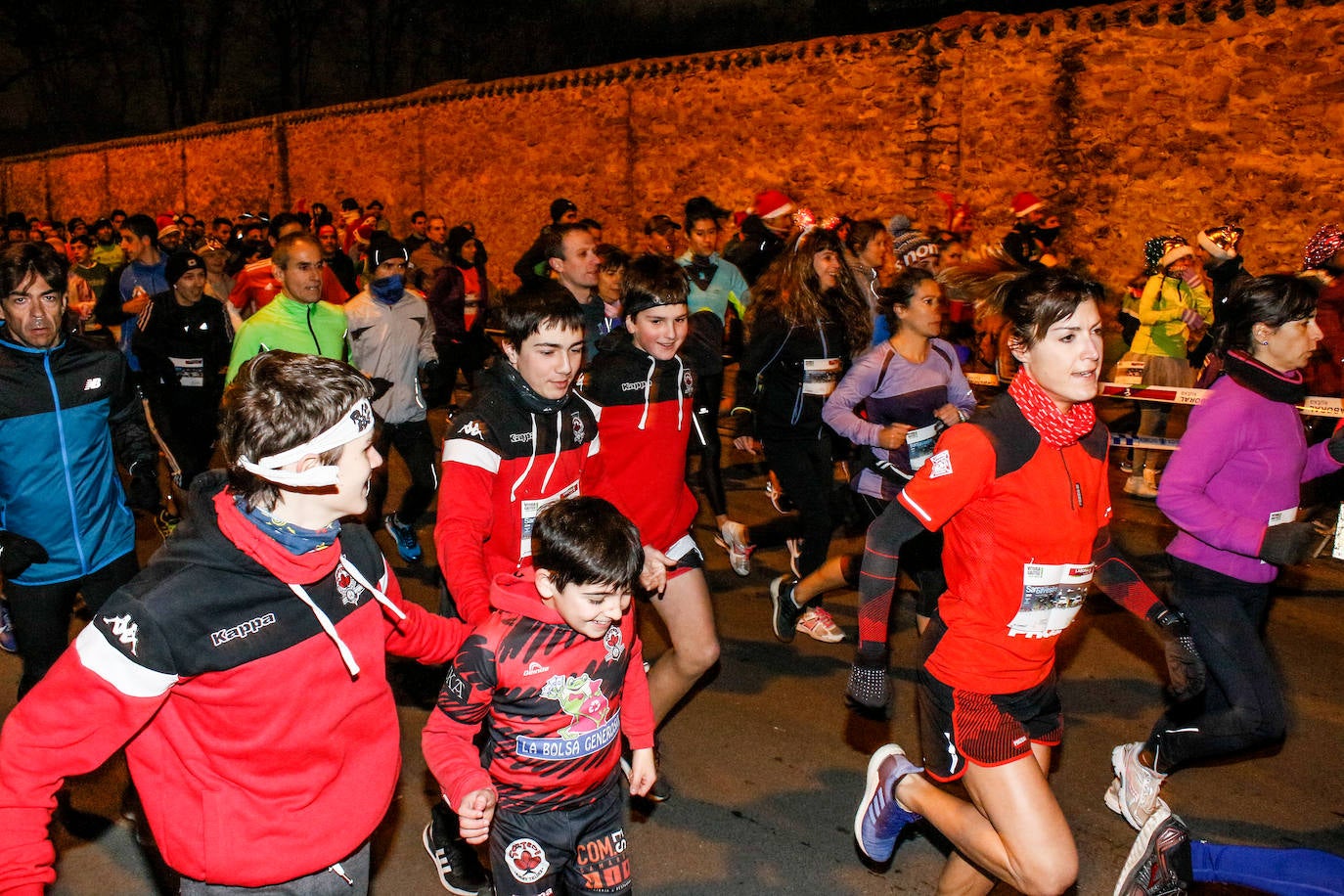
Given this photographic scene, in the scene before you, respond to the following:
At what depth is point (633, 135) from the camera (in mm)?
20375

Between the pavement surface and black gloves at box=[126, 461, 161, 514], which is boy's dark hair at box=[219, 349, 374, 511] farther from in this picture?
black gloves at box=[126, 461, 161, 514]

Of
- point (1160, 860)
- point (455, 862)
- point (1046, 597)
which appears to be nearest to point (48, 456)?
point (455, 862)

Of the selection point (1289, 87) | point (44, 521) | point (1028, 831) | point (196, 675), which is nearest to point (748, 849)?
point (1028, 831)

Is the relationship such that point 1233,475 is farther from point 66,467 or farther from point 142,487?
point 66,467

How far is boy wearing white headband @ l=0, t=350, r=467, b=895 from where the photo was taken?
6.75 ft

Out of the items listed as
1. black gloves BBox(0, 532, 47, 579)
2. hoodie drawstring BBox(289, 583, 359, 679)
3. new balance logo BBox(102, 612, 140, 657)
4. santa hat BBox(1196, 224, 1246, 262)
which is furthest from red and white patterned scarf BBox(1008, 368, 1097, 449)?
santa hat BBox(1196, 224, 1246, 262)

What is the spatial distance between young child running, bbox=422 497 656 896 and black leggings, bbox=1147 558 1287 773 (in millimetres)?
2190

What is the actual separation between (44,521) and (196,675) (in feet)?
7.64

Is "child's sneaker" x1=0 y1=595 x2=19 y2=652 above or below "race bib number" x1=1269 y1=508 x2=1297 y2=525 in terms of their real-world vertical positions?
below

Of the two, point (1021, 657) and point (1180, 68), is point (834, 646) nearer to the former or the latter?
point (1021, 657)

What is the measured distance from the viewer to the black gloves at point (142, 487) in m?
4.24

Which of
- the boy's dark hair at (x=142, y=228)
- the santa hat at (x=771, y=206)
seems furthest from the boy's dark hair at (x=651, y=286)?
the boy's dark hair at (x=142, y=228)

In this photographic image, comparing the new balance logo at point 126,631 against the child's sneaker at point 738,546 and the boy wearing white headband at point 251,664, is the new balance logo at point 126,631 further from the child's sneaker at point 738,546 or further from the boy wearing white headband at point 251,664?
the child's sneaker at point 738,546

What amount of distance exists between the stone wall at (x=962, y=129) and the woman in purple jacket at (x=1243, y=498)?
10.3m
